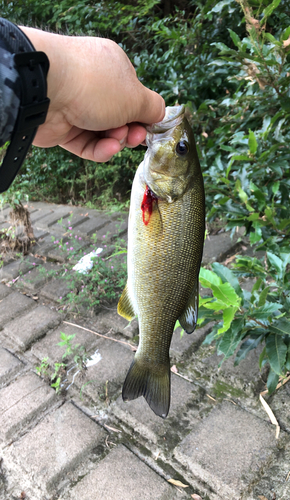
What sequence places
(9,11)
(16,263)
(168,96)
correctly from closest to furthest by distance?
1. (168,96)
2. (16,263)
3. (9,11)

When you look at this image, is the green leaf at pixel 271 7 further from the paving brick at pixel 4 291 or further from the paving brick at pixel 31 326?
the paving brick at pixel 4 291

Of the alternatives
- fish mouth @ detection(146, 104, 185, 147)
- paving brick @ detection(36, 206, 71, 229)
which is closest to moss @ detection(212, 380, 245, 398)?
fish mouth @ detection(146, 104, 185, 147)

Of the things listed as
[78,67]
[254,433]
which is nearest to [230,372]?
[254,433]

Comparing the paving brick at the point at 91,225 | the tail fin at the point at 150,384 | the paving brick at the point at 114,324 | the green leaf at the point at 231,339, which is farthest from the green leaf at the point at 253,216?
the paving brick at the point at 91,225

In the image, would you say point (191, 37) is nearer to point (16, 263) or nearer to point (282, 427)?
point (16, 263)

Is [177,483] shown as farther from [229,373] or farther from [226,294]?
[226,294]

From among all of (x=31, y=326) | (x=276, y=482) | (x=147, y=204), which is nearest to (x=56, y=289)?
(x=31, y=326)
